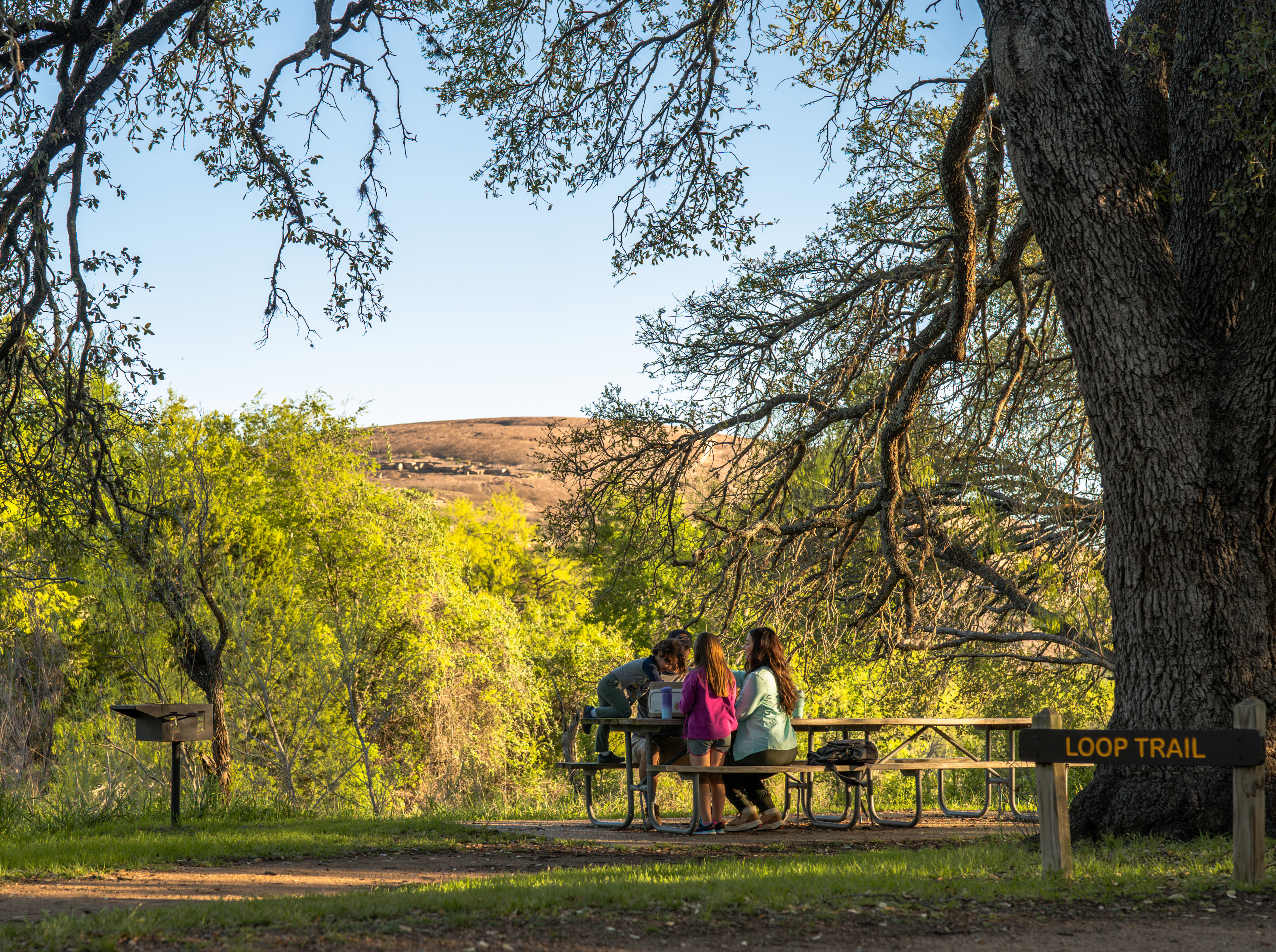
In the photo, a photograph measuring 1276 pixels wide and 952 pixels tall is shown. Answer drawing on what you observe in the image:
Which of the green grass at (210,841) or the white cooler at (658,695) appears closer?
the green grass at (210,841)

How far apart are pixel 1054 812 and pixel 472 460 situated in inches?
3454

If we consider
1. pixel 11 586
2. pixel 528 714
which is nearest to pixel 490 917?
pixel 11 586

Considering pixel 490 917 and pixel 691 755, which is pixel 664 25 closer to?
pixel 691 755

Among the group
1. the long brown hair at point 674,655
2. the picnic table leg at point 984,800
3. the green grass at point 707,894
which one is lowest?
the picnic table leg at point 984,800

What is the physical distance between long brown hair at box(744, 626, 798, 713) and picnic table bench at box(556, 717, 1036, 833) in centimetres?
20

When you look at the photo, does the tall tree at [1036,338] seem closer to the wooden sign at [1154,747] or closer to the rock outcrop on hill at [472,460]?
the wooden sign at [1154,747]

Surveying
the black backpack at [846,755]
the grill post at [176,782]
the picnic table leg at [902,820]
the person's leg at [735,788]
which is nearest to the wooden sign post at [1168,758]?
the black backpack at [846,755]

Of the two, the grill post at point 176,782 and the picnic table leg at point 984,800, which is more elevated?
the grill post at point 176,782

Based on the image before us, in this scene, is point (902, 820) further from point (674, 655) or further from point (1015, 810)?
point (674, 655)

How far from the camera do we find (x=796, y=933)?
4.34 meters

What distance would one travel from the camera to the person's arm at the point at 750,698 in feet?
27.2

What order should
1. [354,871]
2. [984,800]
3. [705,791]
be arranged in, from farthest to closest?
[984,800] → [705,791] → [354,871]

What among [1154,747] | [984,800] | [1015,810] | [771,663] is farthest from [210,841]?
[984,800]

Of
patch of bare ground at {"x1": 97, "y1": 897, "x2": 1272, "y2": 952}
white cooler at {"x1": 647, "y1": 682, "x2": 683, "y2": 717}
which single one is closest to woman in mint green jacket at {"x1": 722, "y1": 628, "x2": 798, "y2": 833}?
white cooler at {"x1": 647, "y1": 682, "x2": 683, "y2": 717}
